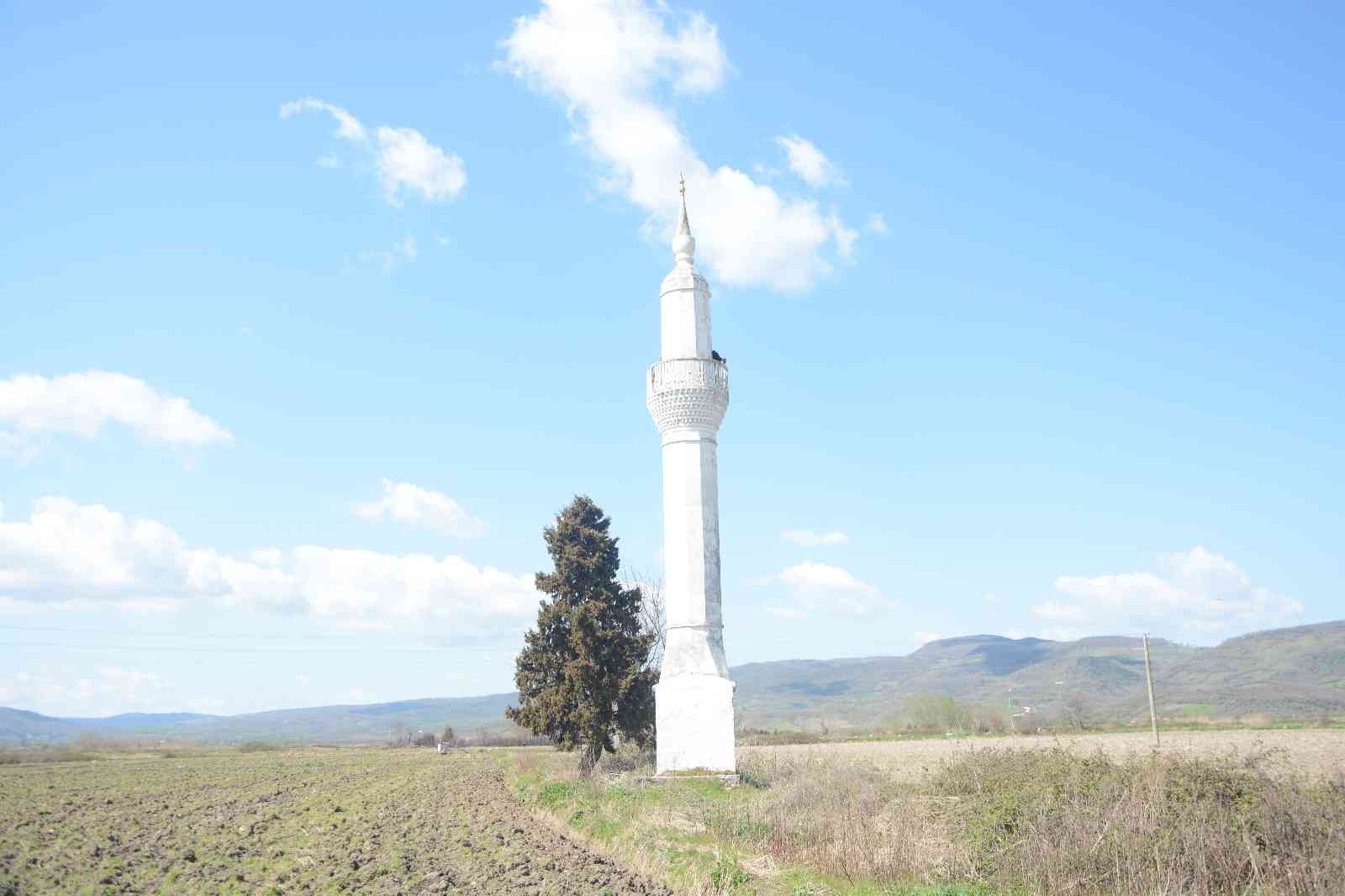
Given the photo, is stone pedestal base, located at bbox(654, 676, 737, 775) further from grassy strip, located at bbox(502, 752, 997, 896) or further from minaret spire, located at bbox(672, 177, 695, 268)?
minaret spire, located at bbox(672, 177, 695, 268)

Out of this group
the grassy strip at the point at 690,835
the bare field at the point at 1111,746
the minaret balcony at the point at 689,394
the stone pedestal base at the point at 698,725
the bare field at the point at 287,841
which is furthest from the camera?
the bare field at the point at 1111,746

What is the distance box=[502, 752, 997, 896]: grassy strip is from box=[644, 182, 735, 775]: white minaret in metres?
1.24

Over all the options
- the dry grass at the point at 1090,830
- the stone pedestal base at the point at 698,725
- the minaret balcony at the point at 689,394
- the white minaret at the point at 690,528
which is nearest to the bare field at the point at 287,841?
the dry grass at the point at 1090,830

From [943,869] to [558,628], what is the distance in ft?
57.4

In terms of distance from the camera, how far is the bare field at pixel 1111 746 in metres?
31.3

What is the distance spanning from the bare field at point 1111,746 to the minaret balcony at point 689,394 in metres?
10.6

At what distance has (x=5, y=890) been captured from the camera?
44.9 feet

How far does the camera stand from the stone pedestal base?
23094mm

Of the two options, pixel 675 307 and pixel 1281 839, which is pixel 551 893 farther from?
pixel 675 307

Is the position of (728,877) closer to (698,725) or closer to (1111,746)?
(698,725)

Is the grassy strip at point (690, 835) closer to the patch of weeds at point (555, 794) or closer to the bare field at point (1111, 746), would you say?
the patch of weeds at point (555, 794)

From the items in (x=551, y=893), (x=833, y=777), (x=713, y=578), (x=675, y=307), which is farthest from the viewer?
(x=675, y=307)

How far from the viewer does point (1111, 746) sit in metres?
Result: 38.9

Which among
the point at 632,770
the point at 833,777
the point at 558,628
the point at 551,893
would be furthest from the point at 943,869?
the point at 558,628
